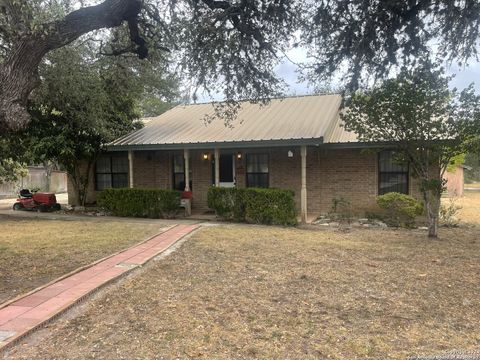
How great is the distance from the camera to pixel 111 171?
1706 cm

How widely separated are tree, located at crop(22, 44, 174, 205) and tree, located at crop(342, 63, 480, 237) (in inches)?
240

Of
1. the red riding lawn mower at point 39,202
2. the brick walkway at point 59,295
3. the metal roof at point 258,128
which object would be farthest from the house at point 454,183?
the brick walkway at point 59,295

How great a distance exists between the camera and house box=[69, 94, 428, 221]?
12.9 m

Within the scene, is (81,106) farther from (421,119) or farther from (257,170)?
(421,119)

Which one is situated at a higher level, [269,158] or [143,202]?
[269,158]

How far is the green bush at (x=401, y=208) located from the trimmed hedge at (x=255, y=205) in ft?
8.99

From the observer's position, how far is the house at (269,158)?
12.9m

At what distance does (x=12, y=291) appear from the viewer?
5344 mm

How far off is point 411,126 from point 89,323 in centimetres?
773

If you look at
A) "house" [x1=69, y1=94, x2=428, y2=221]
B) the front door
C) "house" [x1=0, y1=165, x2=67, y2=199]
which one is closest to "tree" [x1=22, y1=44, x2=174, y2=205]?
"house" [x1=69, y1=94, x2=428, y2=221]

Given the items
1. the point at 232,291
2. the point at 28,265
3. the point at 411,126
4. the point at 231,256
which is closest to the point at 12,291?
the point at 28,265

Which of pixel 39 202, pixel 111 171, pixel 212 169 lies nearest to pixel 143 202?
pixel 212 169

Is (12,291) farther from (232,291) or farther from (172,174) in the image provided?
(172,174)

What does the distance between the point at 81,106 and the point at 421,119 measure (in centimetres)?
1045
